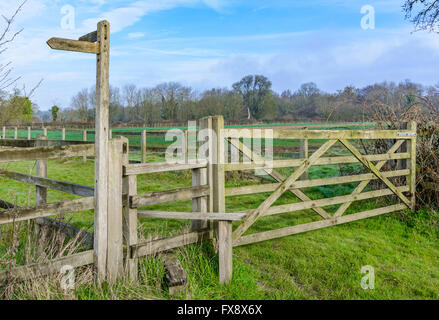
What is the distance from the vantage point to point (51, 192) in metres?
8.91

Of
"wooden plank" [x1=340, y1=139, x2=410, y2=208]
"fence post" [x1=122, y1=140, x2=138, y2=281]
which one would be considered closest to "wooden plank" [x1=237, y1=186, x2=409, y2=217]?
"wooden plank" [x1=340, y1=139, x2=410, y2=208]

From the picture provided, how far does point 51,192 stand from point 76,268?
20.4 feet

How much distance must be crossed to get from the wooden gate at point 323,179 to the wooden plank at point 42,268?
5.86 feet

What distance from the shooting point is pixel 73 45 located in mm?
3059

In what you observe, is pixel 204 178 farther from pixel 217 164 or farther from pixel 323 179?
pixel 323 179

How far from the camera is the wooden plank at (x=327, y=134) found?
14.1ft

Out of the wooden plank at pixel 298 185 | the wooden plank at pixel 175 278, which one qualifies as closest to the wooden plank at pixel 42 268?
the wooden plank at pixel 175 278

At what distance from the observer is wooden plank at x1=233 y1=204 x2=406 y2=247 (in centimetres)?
441

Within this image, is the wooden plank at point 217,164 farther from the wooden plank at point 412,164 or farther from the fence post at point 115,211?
the wooden plank at point 412,164

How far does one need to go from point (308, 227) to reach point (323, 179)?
0.87 m

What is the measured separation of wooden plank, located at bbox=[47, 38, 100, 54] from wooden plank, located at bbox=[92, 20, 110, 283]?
0.16 ft

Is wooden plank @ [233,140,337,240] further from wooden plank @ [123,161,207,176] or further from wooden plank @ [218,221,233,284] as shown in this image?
wooden plank @ [123,161,207,176]
